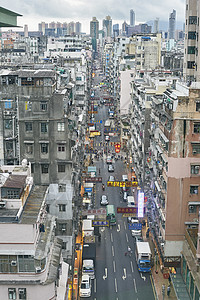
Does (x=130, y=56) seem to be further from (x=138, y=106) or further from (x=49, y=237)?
(x=49, y=237)

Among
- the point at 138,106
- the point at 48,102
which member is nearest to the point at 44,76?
the point at 48,102

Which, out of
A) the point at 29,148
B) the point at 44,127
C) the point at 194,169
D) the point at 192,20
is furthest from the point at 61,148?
the point at 192,20

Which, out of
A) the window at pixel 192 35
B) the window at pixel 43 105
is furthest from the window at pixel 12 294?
the window at pixel 192 35

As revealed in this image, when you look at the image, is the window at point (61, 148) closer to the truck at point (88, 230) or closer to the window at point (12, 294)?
the truck at point (88, 230)

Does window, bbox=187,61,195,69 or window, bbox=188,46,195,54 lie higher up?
window, bbox=188,46,195,54

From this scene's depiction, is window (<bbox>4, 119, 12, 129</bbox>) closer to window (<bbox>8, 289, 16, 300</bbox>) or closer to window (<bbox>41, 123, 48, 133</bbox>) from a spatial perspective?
window (<bbox>41, 123, 48, 133</bbox>)

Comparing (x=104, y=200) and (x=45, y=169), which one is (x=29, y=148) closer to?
(x=45, y=169)

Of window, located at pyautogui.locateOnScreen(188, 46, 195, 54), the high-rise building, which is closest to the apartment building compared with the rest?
the high-rise building
